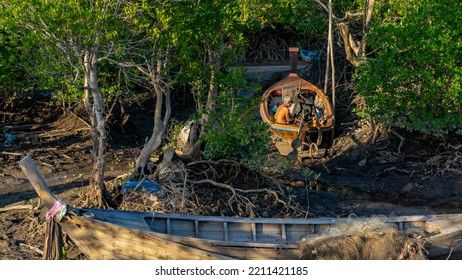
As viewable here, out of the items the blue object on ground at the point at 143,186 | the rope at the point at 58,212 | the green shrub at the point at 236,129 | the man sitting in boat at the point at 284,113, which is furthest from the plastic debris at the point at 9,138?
the rope at the point at 58,212

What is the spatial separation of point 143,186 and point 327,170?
6.39m

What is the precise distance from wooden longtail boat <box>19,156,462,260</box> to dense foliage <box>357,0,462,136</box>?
18.5ft

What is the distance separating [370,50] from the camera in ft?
67.7

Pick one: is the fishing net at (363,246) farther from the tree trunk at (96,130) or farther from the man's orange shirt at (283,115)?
Result: the man's orange shirt at (283,115)

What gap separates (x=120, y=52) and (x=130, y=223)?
10.1 feet

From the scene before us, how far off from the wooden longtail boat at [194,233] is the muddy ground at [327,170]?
99.3 inches

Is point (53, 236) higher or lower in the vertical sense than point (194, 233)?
higher

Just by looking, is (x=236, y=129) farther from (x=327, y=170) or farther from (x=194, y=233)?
(x=327, y=170)

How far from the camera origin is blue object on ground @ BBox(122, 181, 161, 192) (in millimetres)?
13812

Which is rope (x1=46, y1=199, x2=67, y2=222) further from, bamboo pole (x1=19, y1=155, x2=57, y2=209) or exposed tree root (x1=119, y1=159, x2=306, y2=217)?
exposed tree root (x1=119, y1=159, x2=306, y2=217)

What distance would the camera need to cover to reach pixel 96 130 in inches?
520

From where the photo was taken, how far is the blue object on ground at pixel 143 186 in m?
13.8

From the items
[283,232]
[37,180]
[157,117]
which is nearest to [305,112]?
[157,117]

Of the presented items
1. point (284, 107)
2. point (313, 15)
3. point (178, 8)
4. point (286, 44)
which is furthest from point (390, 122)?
point (286, 44)
